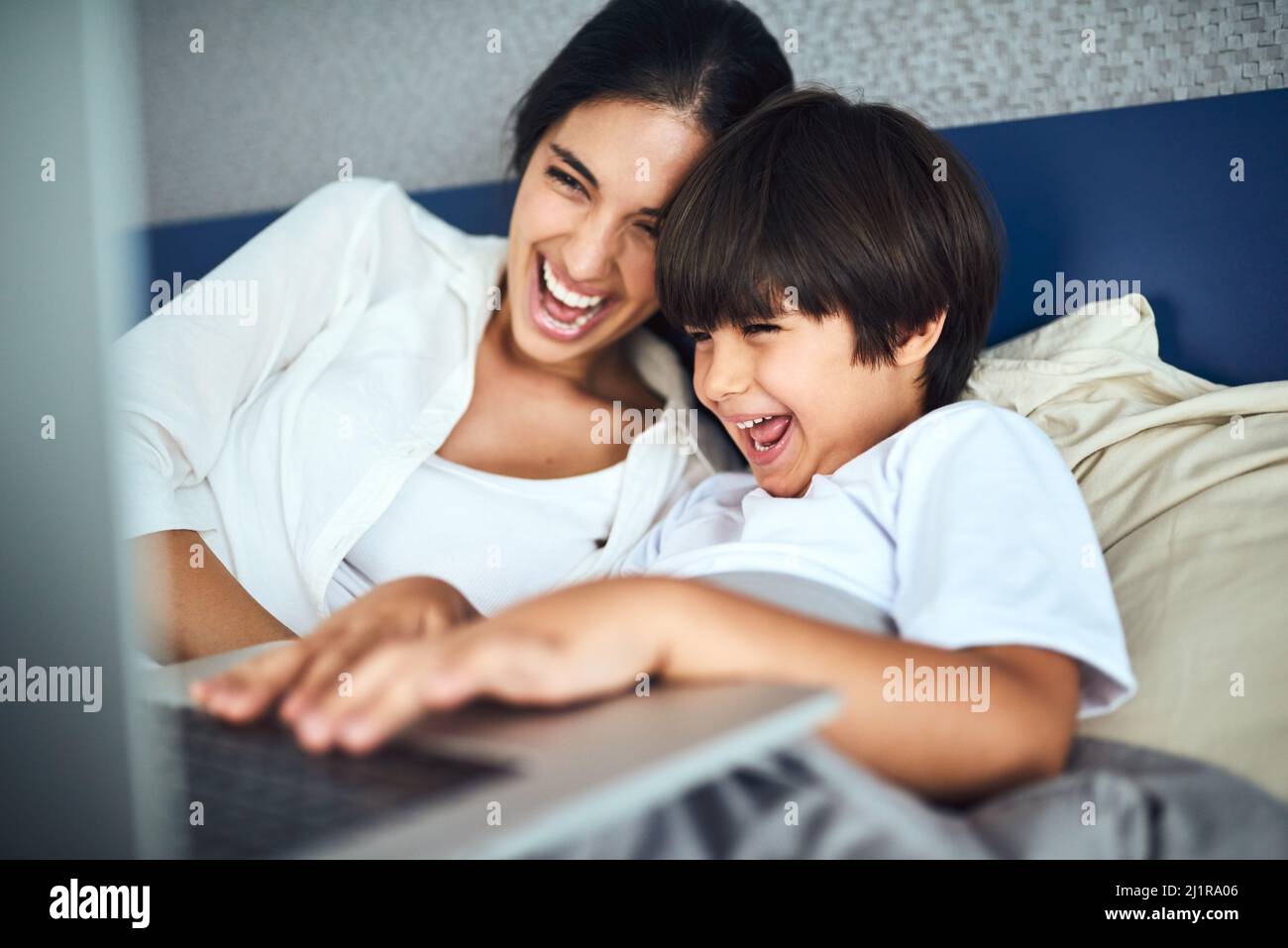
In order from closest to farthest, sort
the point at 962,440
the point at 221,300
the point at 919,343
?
1. the point at 962,440
2. the point at 919,343
3. the point at 221,300

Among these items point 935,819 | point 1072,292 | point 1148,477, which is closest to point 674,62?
point 1072,292

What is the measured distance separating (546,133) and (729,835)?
0.97 meters

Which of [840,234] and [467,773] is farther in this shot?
[840,234]

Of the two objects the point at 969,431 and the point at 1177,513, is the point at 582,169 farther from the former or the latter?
the point at 1177,513

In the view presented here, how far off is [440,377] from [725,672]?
75cm

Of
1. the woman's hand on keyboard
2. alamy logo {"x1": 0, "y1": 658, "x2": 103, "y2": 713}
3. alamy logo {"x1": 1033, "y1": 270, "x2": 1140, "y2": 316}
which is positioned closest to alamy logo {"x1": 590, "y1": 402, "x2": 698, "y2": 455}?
alamy logo {"x1": 1033, "y1": 270, "x2": 1140, "y2": 316}

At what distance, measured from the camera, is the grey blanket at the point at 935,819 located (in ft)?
1.63

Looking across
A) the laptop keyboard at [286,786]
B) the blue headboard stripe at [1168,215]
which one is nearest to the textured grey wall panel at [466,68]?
the blue headboard stripe at [1168,215]

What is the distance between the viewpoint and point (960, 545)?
0.70m

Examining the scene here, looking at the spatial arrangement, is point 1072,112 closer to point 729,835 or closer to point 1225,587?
point 1225,587

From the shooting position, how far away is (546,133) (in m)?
1.25
